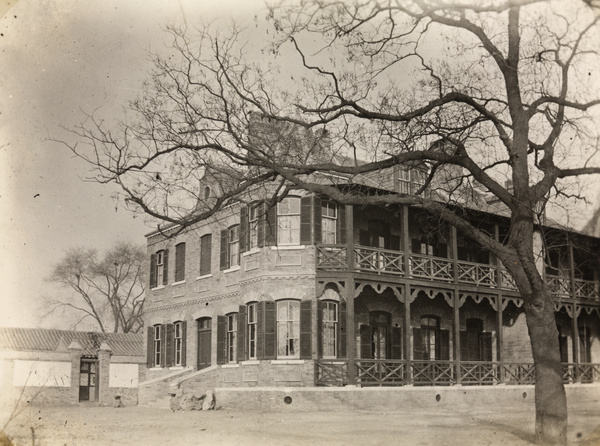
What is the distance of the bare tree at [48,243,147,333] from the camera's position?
47.0 m

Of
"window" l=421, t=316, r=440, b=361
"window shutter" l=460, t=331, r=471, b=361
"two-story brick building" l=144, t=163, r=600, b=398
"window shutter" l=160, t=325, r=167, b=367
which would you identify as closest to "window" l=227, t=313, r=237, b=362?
"two-story brick building" l=144, t=163, r=600, b=398

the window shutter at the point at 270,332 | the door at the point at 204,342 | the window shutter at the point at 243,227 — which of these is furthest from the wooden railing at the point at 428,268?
the door at the point at 204,342

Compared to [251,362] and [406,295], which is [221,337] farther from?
[406,295]

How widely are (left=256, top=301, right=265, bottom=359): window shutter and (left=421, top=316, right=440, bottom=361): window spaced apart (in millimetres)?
6137

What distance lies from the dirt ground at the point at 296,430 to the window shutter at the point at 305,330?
9.58 feet

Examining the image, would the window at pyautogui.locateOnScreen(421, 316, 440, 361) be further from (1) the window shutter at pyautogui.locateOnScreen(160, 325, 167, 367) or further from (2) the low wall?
(1) the window shutter at pyautogui.locateOnScreen(160, 325, 167, 367)

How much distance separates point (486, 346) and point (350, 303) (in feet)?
26.3

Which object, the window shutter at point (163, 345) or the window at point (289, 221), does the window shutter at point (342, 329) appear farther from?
the window shutter at point (163, 345)

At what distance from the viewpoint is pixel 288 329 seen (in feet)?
70.0

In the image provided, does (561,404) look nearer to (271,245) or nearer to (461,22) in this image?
(461,22)

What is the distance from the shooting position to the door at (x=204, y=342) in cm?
2552

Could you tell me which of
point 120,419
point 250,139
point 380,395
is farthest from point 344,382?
point 250,139

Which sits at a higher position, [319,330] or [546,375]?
[319,330]

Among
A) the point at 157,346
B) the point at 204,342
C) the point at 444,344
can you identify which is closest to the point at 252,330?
the point at 204,342
